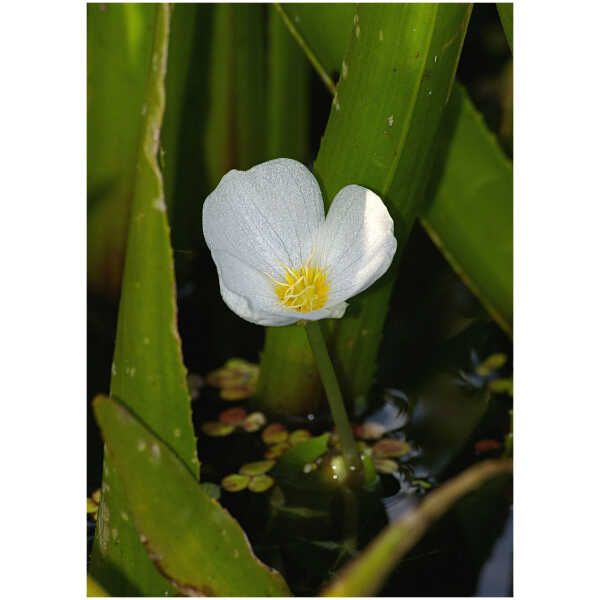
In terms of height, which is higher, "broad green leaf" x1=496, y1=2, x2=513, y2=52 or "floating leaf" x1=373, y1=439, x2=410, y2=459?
"broad green leaf" x1=496, y1=2, x2=513, y2=52

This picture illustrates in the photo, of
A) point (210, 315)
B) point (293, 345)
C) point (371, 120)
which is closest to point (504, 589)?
point (293, 345)

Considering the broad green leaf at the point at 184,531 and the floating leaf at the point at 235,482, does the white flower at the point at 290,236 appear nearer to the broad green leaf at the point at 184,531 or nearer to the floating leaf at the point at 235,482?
the broad green leaf at the point at 184,531

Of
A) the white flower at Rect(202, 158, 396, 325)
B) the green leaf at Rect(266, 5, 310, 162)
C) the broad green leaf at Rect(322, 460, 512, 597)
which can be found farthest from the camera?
→ the green leaf at Rect(266, 5, 310, 162)

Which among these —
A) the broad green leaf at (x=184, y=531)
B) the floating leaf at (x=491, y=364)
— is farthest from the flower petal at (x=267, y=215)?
the floating leaf at (x=491, y=364)

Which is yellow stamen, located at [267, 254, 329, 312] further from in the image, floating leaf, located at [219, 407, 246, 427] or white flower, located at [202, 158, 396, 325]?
floating leaf, located at [219, 407, 246, 427]

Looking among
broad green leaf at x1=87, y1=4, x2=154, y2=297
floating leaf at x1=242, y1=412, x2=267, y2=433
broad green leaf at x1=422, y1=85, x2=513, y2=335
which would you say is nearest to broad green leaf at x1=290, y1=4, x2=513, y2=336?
broad green leaf at x1=422, y1=85, x2=513, y2=335

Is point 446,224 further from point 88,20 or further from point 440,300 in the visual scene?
point 88,20

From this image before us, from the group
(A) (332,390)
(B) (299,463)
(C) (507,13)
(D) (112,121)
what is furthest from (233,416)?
(C) (507,13)
